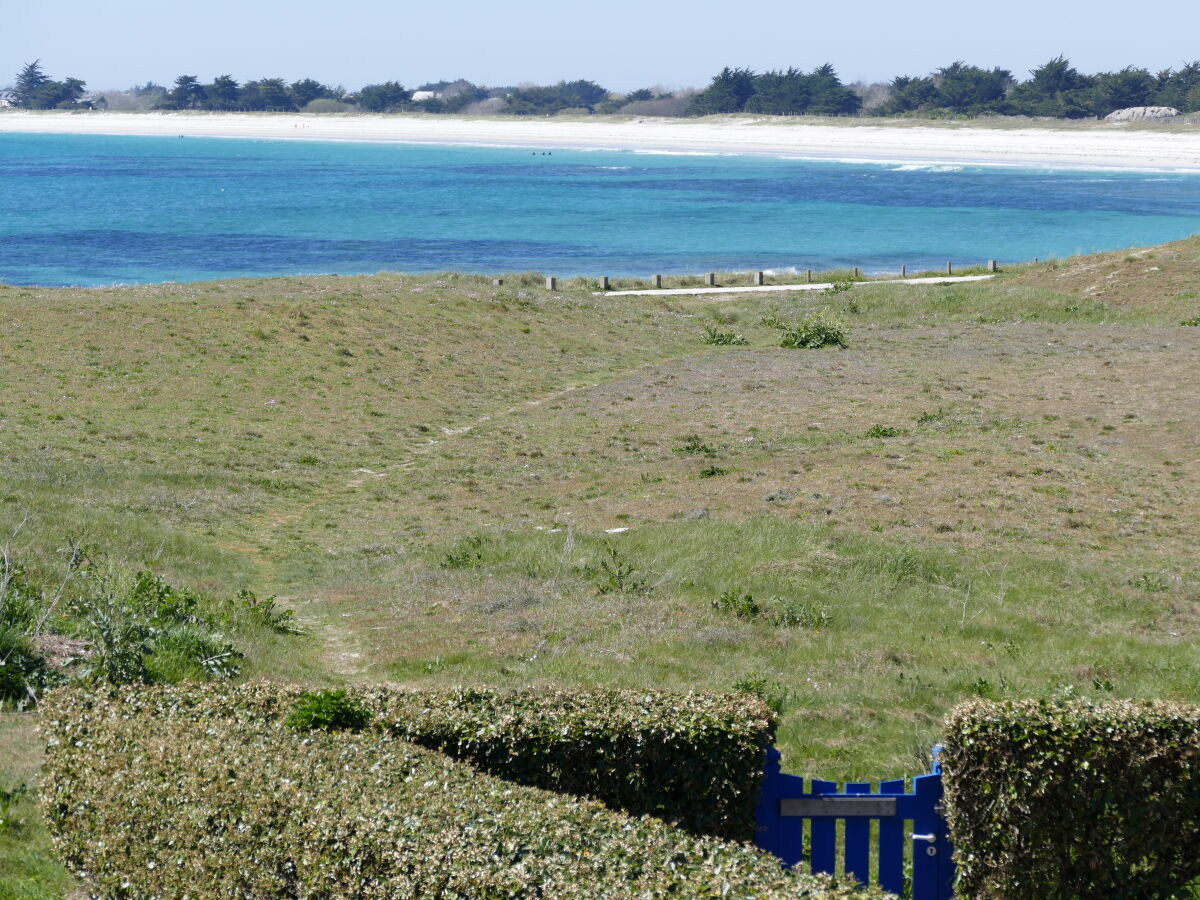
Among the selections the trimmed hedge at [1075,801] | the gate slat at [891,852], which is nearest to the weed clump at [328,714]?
the gate slat at [891,852]

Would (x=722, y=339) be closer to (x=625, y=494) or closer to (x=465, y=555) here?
(x=625, y=494)

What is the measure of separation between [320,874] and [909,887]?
4.17m

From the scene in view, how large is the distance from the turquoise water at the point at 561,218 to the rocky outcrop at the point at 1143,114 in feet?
142

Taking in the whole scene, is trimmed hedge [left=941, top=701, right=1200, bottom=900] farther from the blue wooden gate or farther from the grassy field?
the grassy field

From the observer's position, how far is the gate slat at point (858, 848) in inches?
297

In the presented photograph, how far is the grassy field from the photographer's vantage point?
12531 millimetres

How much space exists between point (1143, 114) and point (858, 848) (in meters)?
214

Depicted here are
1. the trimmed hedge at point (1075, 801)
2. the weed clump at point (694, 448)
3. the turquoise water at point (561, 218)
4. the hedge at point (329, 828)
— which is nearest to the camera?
the hedge at point (329, 828)

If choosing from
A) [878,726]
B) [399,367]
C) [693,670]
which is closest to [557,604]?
[693,670]

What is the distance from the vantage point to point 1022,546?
16.2 m

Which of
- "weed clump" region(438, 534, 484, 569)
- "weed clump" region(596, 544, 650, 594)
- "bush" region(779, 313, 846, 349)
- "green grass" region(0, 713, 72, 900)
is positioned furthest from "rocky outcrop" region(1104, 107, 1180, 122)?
"green grass" region(0, 713, 72, 900)

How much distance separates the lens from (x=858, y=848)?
7.59 m

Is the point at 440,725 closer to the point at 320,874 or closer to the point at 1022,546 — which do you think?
the point at 320,874

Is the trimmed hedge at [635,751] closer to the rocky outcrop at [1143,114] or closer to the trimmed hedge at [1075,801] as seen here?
the trimmed hedge at [1075,801]
